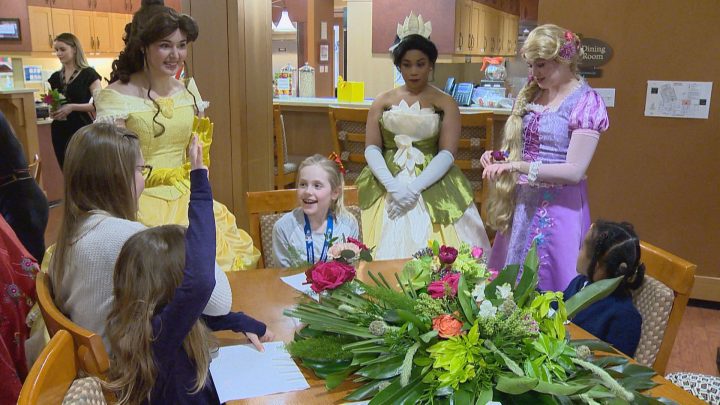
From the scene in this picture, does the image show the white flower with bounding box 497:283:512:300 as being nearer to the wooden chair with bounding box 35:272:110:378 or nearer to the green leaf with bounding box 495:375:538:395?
the green leaf with bounding box 495:375:538:395

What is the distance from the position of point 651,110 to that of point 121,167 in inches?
115

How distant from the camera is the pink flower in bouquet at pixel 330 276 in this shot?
1.41 meters

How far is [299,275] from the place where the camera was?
6.26ft

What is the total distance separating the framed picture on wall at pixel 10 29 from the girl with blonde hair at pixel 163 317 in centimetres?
723

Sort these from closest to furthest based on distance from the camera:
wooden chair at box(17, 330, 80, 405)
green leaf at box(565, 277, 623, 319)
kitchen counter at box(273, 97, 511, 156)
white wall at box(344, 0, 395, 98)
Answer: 1. wooden chair at box(17, 330, 80, 405)
2. green leaf at box(565, 277, 623, 319)
3. kitchen counter at box(273, 97, 511, 156)
4. white wall at box(344, 0, 395, 98)

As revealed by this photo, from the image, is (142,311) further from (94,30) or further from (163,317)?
(94,30)

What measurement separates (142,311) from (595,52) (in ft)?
9.88

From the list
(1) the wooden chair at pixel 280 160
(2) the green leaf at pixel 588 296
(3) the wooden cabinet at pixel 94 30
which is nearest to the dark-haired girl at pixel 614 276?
(2) the green leaf at pixel 588 296

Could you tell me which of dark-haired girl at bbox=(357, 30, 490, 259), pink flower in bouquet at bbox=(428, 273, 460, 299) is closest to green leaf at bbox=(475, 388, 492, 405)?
pink flower in bouquet at bbox=(428, 273, 460, 299)

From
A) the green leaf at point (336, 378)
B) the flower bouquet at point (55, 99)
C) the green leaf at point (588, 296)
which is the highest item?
the flower bouquet at point (55, 99)

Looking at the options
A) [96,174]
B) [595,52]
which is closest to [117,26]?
[595,52]

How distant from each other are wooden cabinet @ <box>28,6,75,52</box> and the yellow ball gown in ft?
20.4

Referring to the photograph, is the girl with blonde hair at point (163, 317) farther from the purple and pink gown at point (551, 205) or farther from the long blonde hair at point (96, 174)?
the purple and pink gown at point (551, 205)

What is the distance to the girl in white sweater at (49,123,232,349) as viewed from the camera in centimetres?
150
